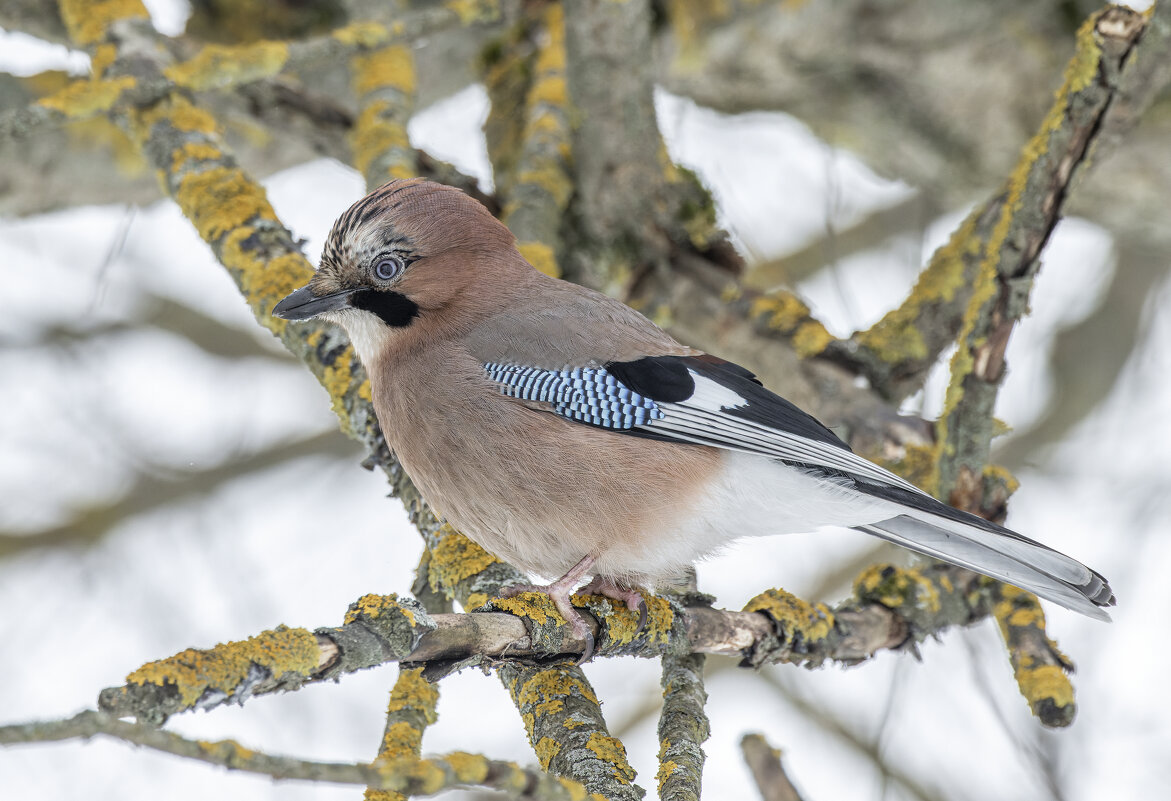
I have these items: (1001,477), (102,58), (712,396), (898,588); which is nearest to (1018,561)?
(898,588)

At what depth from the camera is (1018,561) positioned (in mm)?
3084

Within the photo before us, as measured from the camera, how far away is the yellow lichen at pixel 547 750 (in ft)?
8.51

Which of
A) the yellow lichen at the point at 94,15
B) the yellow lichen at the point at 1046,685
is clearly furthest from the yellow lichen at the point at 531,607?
the yellow lichen at the point at 94,15

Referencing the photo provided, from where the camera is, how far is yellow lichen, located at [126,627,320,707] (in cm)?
184

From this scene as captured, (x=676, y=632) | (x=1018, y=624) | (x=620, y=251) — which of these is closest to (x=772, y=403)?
(x=676, y=632)

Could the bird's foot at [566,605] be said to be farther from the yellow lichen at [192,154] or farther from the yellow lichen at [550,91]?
the yellow lichen at [550,91]

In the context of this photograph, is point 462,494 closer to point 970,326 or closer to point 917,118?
point 970,326

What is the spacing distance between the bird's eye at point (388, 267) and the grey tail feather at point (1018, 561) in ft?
5.79

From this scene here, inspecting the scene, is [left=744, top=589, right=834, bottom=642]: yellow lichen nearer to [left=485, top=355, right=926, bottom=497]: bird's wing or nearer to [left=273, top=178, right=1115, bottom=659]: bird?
[left=273, top=178, right=1115, bottom=659]: bird

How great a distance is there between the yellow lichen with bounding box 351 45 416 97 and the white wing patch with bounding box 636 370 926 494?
2333 mm

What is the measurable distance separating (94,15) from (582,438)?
9.61 ft

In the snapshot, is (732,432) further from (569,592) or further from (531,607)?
(531,607)

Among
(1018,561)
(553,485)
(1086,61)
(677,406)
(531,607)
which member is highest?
(1086,61)

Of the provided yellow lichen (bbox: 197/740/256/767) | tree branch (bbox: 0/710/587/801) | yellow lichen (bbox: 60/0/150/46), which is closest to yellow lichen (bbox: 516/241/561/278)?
yellow lichen (bbox: 60/0/150/46)
